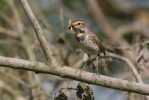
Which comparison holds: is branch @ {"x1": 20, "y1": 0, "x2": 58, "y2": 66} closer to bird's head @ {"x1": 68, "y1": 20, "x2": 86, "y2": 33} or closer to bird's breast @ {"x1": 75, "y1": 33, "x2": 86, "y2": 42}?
bird's head @ {"x1": 68, "y1": 20, "x2": 86, "y2": 33}

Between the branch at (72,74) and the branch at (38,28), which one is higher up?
the branch at (38,28)

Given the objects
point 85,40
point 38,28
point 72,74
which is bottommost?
point 72,74

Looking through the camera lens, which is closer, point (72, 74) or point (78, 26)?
point (72, 74)

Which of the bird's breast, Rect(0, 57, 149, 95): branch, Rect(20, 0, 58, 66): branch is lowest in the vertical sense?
Rect(0, 57, 149, 95): branch

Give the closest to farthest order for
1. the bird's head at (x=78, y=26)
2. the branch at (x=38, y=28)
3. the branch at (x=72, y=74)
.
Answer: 1. the branch at (x=72, y=74)
2. the branch at (x=38, y=28)
3. the bird's head at (x=78, y=26)

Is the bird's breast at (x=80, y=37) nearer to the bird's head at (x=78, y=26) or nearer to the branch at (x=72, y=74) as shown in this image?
the bird's head at (x=78, y=26)

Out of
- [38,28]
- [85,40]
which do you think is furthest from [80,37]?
[38,28]

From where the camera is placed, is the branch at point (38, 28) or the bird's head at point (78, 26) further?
the bird's head at point (78, 26)

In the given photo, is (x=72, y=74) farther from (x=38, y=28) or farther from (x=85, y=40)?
(x=85, y=40)

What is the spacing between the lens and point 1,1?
23.0 ft

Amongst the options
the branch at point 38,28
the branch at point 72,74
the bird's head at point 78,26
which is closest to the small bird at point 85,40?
the bird's head at point 78,26

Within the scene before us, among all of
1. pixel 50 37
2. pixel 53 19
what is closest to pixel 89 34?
pixel 50 37

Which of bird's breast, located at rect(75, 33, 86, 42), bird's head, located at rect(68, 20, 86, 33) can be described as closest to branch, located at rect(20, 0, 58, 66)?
bird's head, located at rect(68, 20, 86, 33)

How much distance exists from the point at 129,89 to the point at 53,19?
6.60m
